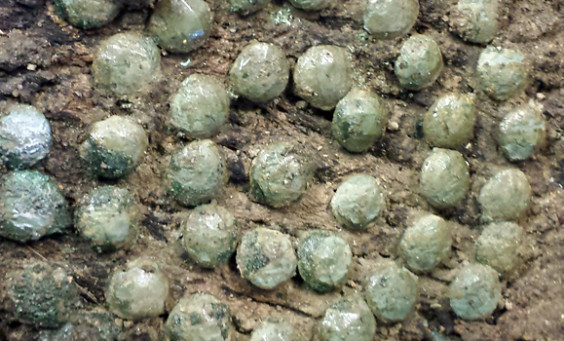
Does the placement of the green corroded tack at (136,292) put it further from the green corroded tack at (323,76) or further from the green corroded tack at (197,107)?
the green corroded tack at (323,76)

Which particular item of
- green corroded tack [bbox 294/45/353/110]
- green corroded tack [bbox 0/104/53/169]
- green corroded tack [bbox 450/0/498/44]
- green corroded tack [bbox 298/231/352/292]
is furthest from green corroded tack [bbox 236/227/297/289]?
green corroded tack [bbox 450/0/498/44]

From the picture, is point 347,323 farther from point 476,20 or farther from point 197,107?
point 476,20

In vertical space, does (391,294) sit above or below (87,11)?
below

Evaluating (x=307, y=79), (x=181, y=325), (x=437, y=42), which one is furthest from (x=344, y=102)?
(x=181, y=325)

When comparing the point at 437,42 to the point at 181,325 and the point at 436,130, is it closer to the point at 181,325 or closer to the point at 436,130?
the point at 436,130

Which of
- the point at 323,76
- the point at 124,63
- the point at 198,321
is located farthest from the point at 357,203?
the point at 124,63

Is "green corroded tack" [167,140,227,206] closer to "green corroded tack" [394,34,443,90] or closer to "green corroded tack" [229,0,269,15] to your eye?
"green corroded tack" [229,0,269,15]
